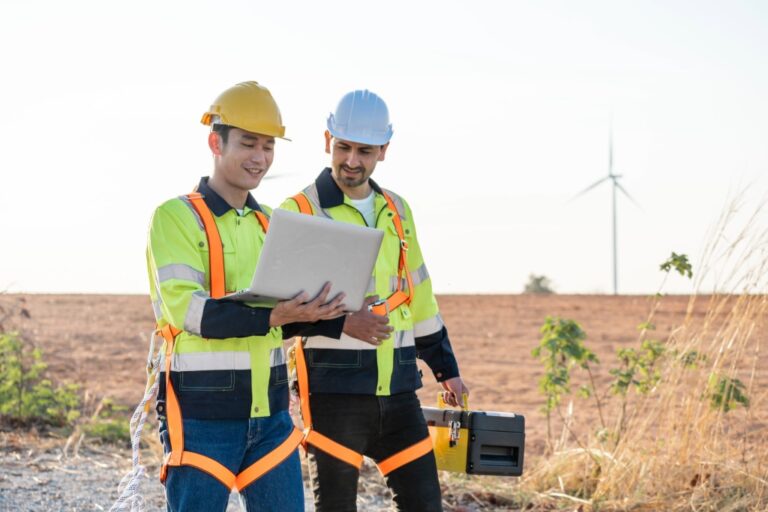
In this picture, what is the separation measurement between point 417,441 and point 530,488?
254 centimetres

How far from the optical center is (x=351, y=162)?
3.87m

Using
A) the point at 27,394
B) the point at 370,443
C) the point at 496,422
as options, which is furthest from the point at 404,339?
the point at 27,394

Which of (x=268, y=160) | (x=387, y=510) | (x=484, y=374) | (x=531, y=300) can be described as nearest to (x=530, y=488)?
(x=387, y=510)

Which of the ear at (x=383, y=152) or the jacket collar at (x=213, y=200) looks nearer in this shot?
the jacket collar at (x=213, y=200)

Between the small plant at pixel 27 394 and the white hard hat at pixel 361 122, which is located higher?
the white hard hat at pixel 361 122

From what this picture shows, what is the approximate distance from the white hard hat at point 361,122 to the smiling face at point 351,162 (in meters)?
0.03

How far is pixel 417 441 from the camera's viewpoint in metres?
3.86

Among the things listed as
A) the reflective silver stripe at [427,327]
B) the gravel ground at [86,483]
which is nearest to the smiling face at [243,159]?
the reflective silver stripe at [427,327]

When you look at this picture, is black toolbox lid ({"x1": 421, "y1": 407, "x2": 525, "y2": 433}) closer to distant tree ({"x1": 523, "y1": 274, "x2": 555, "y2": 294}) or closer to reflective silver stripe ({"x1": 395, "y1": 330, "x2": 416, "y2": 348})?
reflective silver stripe ({"x1": 395, "y1": 330, "x2": 416, "y2": 348})

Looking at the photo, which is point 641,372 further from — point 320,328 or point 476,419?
point 320,328

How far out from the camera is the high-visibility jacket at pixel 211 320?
3.03m

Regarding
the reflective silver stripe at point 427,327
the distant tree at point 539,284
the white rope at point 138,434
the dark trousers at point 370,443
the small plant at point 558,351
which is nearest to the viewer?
the white rope at point 138,434

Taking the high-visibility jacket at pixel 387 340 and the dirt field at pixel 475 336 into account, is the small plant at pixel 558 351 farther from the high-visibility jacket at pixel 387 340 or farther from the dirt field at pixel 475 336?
the high-visibility jacket at pixel 387 340

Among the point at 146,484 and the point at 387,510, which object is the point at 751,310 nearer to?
the point at 387,510
